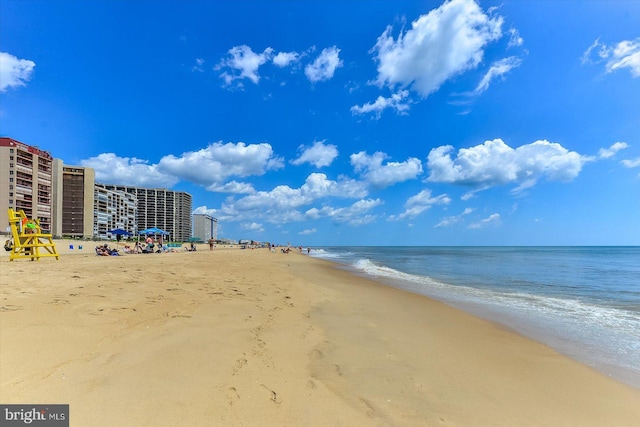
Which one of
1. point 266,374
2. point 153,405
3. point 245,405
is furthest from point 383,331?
point 153,405

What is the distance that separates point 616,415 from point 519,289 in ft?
39.3

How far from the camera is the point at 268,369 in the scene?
3.67 m

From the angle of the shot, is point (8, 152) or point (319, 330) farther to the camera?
point (8, 152)

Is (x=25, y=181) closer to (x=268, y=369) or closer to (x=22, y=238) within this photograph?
(x=22, y=238)

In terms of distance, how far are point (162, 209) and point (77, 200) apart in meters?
50.5

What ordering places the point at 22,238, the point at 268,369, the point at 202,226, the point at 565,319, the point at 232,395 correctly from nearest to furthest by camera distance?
the point at 232,395 → the point at 268,369 → the point at 565,319 → the point at 22,238 → the point at 202,226

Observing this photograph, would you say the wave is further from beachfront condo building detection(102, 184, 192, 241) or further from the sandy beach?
beachfront condo building detection(102, 184, 192, 241)

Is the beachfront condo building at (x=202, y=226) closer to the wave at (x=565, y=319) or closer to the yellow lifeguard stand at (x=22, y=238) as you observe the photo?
the yellow lifeguard stand at (x=22, y=238)

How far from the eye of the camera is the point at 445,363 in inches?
178

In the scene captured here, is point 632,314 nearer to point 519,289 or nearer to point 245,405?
point 519,289

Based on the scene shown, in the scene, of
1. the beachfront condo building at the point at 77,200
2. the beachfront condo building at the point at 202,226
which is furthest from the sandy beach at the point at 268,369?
the beachfront condo building at the point at 202,226

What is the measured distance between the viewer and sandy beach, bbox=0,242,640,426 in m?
2.82

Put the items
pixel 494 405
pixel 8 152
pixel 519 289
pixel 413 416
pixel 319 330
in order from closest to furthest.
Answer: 1. pixel 413 416
2. pixel 494 405
3. pixel 319 330
4. pixel 519 289
5. pixel 8 152

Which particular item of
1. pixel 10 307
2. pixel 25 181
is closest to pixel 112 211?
pixel 25 181
